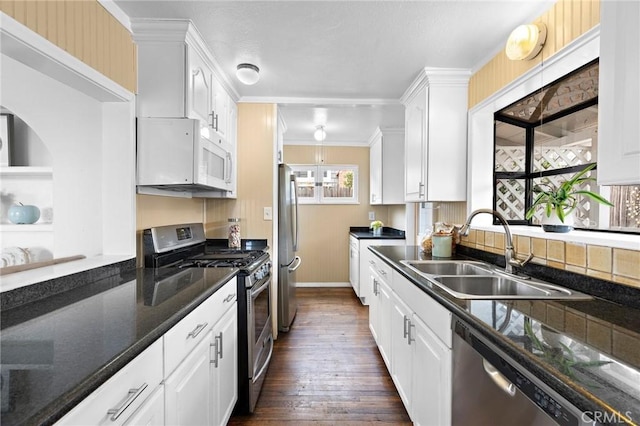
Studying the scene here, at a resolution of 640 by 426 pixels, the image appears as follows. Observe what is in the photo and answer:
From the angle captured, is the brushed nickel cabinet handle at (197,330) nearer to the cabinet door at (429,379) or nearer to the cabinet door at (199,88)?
the cabinet door at (429,379)

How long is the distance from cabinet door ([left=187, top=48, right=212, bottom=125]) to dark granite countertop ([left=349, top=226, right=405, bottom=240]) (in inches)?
95.3

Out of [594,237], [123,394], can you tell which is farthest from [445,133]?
[123,394]

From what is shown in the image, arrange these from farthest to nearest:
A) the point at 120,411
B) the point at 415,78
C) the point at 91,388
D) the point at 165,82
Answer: the point at 415,78 < the point at 165,82 < the point at 120,411 < the point at 91,388

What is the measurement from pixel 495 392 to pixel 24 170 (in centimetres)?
213

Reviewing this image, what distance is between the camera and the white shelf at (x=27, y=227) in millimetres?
1370

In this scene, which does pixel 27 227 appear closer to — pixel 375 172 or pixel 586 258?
pixel 586 258

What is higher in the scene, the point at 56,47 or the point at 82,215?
the point at 56,47

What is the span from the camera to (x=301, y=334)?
9.55 feet

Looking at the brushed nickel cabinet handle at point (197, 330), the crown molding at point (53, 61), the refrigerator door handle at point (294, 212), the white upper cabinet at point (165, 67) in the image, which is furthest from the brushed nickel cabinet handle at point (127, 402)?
the refrigerator door handle at point (294, 212)

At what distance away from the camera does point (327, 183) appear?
187 inches

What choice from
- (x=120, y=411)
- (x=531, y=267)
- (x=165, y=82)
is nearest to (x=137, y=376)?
(x=120, y=411)

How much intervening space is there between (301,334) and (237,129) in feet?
6.85

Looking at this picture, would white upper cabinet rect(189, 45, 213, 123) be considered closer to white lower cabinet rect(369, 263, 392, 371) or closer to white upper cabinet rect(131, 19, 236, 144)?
white upper cabinet rect(131, 19, 236, 144)

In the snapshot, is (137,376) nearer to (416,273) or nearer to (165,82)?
(416,273)
